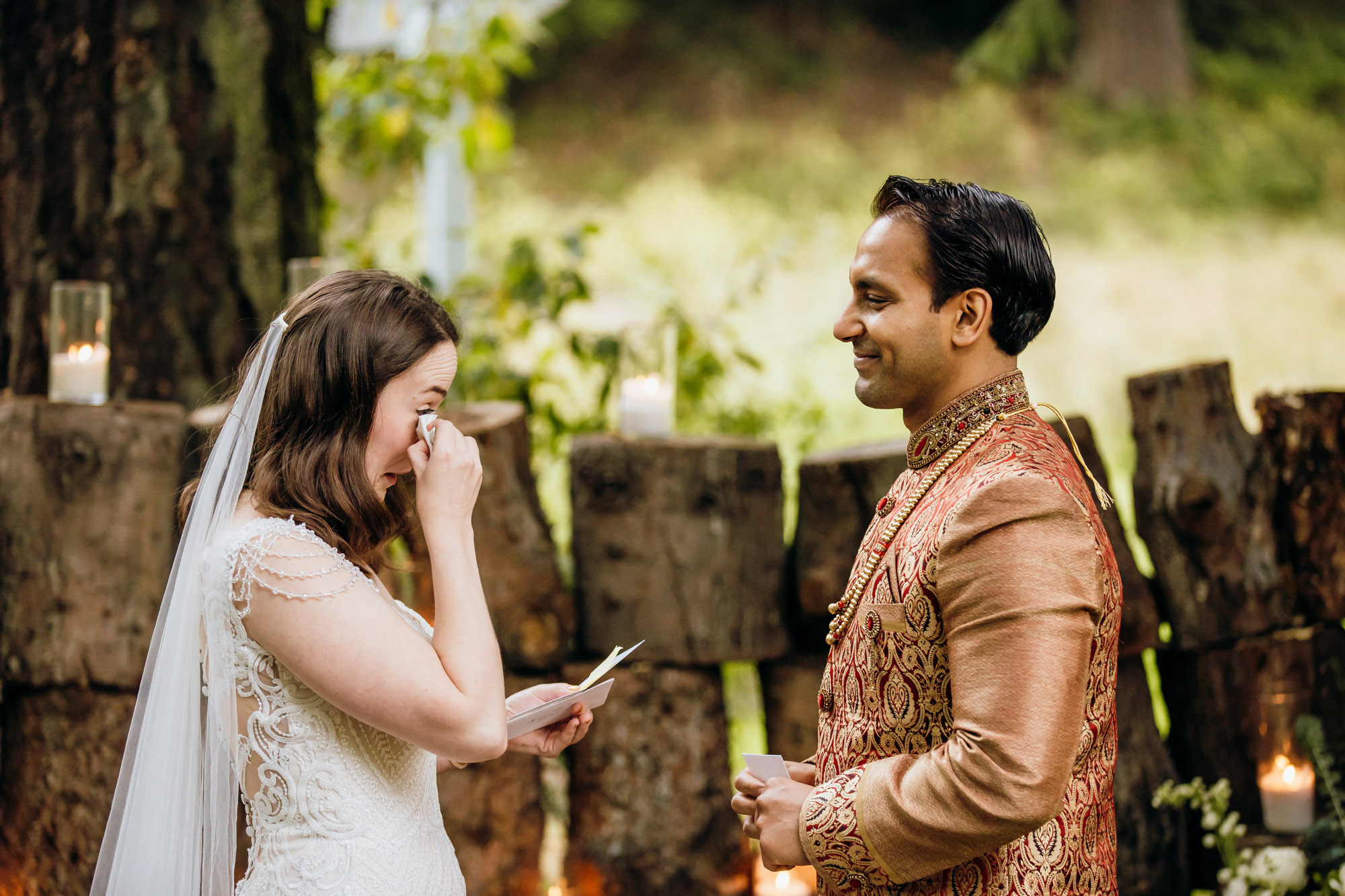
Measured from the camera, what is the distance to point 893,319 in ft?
4.74

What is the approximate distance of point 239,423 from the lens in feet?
5.26

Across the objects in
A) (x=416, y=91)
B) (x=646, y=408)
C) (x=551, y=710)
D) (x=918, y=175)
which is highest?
(x=918, y=175)

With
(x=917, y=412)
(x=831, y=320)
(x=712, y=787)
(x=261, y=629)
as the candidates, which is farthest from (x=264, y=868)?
(x=831, y=320)

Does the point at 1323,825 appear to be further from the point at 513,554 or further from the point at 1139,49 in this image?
the point at 1139,49

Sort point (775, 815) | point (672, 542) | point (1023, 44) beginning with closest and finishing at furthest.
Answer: point (775, 815), point (672, 542), point (1023, 44)

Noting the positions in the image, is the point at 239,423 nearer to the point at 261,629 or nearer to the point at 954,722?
the point at 261,629

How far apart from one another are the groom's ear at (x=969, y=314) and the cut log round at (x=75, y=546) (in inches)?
75.1

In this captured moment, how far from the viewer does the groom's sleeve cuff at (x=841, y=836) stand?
1.33m

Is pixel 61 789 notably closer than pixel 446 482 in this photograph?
No

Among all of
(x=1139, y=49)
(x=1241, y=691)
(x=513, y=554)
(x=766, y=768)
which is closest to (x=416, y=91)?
(x=513, y=554)

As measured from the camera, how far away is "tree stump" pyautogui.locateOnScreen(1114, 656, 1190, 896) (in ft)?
8.33

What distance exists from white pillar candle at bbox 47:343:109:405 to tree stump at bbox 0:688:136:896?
0.68 metres

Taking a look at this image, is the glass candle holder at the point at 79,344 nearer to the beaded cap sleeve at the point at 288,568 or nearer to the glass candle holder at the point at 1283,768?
the beaded cap sleeve at the point at 288,568

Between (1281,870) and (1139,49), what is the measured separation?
6.06m
